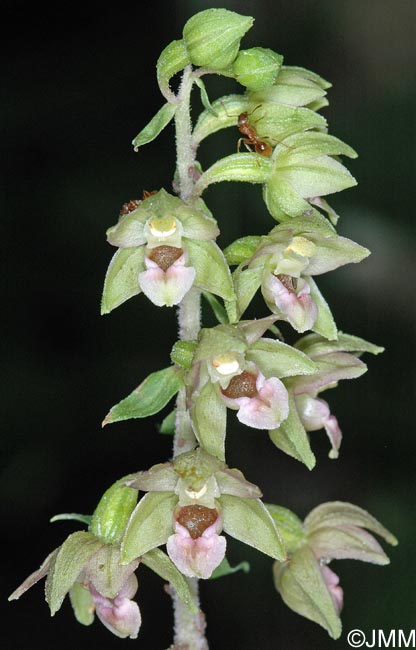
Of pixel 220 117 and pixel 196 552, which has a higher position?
pixel 220 117

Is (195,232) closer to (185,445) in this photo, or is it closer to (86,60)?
(185,445)

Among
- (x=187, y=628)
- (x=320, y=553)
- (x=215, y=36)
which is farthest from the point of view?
(x=320, y=553)

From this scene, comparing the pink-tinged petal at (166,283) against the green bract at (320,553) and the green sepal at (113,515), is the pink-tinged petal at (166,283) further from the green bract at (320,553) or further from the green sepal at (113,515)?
the green bract at (320,553)

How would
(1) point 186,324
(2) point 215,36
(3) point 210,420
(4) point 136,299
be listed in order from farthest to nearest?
(4) point 136,299 < (1) point 186,324 < (3) point 210,420 < (2) point 215,36

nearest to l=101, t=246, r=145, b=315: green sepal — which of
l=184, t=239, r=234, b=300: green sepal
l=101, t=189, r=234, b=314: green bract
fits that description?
l=101, t=189, r=234, b=314: green bract

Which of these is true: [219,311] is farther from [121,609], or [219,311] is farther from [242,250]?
[121,609]

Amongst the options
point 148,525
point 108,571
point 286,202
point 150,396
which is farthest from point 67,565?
point 286,202

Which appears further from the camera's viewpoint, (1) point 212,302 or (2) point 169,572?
(1) point 212,302
